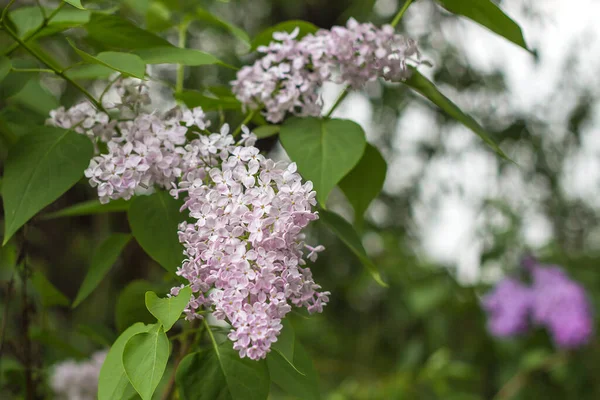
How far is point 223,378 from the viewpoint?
0.41m

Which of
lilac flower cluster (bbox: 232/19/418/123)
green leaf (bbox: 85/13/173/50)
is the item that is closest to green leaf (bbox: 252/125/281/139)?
lilac flower cluster (bbox: 232/19/418/123)

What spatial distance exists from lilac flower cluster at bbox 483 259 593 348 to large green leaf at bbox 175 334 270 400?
47.8 inches

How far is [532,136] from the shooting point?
1.70 m

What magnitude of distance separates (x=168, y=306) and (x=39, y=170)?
0.56ft

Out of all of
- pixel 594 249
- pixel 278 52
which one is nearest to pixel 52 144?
pixel 278 52

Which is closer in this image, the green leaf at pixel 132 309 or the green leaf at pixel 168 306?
the green leaf at pixel 168 306

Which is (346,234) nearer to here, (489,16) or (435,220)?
(489,16)

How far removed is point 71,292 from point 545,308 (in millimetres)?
1219

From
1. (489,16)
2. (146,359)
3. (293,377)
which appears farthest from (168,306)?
(489,16)

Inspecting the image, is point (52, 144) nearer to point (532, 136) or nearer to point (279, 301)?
point (279, 301)

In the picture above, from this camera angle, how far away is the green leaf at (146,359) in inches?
13.5

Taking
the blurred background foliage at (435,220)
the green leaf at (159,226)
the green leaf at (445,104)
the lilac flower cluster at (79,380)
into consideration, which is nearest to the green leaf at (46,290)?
the lilac flower cluster at (79,380)

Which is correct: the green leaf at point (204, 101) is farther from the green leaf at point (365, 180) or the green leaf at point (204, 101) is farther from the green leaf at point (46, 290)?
the green leaf at point (46, 290)

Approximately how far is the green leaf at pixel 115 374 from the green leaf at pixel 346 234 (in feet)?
0.53
